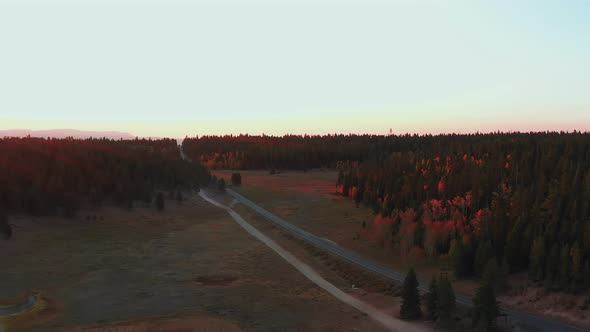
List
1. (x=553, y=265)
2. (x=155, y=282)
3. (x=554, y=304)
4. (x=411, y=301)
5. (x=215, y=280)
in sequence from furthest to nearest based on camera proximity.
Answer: (x=215, y=280) < (x=155, y=282) < (x=553, y=265) < (x=554, y=304) < (x=411, y=301)

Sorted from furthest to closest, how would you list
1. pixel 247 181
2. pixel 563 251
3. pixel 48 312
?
pixel 247 181
pixel 563 251
pixel 48 312

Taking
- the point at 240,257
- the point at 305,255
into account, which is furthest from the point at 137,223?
the point at 305,255

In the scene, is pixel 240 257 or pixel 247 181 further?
pixel 247 181

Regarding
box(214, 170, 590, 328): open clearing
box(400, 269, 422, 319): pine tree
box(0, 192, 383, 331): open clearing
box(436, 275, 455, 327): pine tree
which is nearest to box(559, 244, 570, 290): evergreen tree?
box(214, 170, 590, 328): open clearing

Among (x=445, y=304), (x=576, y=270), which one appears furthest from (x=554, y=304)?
(x=445, y=304)

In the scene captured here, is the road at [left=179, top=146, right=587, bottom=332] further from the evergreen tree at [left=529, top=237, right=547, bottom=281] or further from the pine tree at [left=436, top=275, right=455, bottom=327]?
the evergreen tree at [left=529, top=237, right=547, bottom=281]

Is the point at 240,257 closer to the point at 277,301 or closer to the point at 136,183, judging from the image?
the point at 277,301

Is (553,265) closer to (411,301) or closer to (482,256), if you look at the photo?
(482,256)
